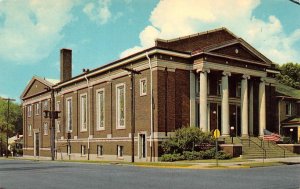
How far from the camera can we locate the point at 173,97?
38094mm

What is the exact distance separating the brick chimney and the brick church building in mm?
10078

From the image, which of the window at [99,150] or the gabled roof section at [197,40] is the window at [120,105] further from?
the gabled roof section at [197,40]

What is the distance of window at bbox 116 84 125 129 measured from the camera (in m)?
43.5

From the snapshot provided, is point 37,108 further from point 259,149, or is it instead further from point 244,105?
point 259,149

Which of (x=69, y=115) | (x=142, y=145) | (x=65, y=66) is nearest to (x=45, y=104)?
(x=65, y=66)

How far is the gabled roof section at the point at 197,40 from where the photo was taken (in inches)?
1515

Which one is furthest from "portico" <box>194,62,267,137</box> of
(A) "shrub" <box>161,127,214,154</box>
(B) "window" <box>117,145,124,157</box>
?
(B) "window" <box>117,145,124,157</box>

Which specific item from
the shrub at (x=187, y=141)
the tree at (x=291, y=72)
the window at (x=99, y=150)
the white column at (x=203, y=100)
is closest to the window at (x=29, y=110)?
the window at (x=99, y=150)

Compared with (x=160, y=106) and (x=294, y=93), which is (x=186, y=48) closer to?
(x=160, y=106)

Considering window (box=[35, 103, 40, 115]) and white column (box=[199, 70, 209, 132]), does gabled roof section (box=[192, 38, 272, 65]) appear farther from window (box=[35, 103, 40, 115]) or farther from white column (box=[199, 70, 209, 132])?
window (box=[35, 103, 40, 115])

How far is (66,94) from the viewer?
57.0 metres

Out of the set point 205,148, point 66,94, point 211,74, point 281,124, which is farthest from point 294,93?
point 66,94

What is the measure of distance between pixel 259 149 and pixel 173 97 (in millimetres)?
9045

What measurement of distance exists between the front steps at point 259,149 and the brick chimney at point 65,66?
106 feet
